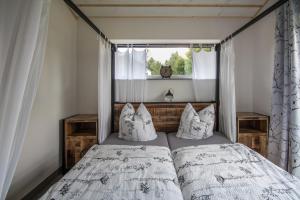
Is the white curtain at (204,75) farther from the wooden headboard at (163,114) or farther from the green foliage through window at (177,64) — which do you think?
the wooden headboard at (163,114)

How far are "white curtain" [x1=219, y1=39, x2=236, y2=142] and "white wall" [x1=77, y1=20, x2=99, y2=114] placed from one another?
2.06 meters

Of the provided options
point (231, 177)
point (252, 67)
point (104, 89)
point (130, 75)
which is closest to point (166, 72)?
point (130, 75)

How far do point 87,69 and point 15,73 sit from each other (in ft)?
7.92

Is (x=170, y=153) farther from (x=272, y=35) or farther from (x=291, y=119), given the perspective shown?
Answer: (x=272, y=35)

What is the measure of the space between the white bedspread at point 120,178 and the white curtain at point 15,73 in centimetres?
49

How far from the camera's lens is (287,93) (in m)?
2.11

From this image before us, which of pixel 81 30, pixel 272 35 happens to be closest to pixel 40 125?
pixel 81 30

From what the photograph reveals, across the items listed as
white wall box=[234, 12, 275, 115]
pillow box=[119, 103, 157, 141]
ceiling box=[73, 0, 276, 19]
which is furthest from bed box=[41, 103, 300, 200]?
ceiling box=[73, 0, 276, 19]

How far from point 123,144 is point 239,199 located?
1585 mm

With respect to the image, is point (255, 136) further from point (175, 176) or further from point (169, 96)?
point (175, 176)

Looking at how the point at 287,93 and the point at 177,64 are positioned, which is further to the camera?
the point at 177,64

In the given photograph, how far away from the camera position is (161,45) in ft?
11.0

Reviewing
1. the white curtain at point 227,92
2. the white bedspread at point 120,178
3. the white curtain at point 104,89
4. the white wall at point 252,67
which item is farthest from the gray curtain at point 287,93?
the white curtain at point 104,89

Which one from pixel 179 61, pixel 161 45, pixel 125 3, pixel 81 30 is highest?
pixel 125 3
